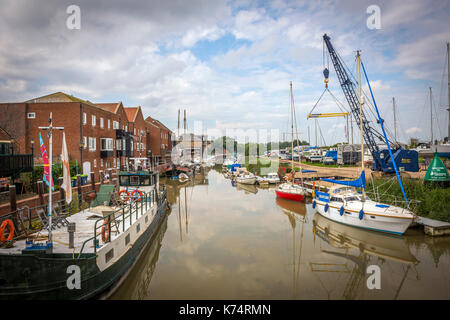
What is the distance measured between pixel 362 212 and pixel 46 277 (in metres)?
15.6

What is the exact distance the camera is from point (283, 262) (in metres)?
11.8

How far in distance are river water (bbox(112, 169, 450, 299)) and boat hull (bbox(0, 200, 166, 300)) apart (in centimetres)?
170

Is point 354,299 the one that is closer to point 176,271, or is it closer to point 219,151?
point 176,271

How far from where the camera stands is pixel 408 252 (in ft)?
42.4

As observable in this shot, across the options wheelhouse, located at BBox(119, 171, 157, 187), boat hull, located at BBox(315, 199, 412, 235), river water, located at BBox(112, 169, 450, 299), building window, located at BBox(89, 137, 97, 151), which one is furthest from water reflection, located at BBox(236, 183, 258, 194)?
building window, located at BBox(89, 137, 97, 151)

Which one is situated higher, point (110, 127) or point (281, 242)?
point (110, 127)

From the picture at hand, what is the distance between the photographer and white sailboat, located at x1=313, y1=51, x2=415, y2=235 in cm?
1444

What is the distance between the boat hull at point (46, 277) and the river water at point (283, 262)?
170 centimetres

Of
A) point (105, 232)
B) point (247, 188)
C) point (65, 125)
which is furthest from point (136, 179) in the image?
point (247, 188)

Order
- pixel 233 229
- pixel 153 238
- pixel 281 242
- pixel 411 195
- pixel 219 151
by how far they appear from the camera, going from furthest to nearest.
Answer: pixel 219 151 → pixel 411 195 → pixel 233 229 → pixel 153 238 → pixel 281 242

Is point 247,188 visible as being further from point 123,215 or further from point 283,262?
point 123,215

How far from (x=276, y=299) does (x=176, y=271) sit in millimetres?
4495

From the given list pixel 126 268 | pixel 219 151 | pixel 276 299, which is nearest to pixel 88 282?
pixel 126 268
